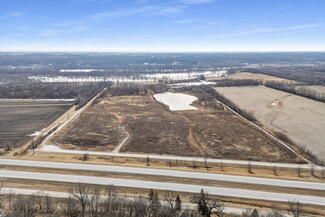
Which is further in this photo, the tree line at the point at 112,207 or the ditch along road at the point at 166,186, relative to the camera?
the ditch along road at the point at 166,186

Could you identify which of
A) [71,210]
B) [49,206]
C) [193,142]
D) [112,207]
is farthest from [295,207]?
[49,206]

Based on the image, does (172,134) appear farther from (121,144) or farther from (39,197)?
(39,197)

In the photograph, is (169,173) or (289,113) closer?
(169,173)

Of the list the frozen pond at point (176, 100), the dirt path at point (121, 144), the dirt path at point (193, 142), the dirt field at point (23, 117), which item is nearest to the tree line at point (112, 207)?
the dirt path at point (121, 144)

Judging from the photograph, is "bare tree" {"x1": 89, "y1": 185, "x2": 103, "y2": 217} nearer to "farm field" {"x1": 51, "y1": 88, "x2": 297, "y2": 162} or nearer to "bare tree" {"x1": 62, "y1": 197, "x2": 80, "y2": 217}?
"bare tree" {"x1": 62, "y1": 197, "x2": 80, "y2": 217}

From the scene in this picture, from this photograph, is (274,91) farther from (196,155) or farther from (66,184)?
(66,184)

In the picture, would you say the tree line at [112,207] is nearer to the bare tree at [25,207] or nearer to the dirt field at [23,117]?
the bare tree at [25,207]

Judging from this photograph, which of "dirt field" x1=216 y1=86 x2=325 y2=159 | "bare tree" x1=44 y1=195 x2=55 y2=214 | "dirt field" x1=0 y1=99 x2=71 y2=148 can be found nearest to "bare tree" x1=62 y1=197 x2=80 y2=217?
"bare tree" x1=44 y1=195 x2=55 y2=214
